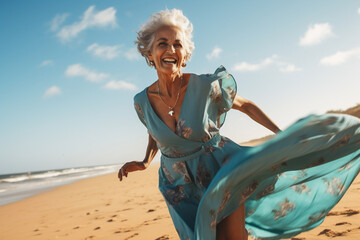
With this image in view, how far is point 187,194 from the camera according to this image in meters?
2.01

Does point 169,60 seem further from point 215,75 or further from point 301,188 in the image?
point 301,188

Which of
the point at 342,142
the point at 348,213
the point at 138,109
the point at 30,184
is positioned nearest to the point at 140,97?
the point at 138,109

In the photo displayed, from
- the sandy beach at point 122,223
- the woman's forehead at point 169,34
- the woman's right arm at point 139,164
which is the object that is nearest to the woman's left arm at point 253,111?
the woman's forehead at point 169,34

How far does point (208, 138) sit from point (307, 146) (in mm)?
608

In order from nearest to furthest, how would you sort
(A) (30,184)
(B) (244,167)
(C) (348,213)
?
(B) (244,167), (C) (348,213), (A) (30,184)

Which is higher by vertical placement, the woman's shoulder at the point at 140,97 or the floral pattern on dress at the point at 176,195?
the woman's shoulder at the point at 140,97

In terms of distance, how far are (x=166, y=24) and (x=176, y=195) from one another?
3.82ft

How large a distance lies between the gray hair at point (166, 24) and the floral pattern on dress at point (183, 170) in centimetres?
79

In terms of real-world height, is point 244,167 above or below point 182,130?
below

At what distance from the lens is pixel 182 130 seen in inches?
75.2

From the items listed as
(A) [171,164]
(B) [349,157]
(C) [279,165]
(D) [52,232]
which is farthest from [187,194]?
(D) [52,232]

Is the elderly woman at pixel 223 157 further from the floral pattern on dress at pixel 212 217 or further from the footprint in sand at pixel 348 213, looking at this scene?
the footprint in sand at pixel 348 213

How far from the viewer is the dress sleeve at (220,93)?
1.98 meters

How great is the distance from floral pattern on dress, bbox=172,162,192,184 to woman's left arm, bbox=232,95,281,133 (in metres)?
0.56
